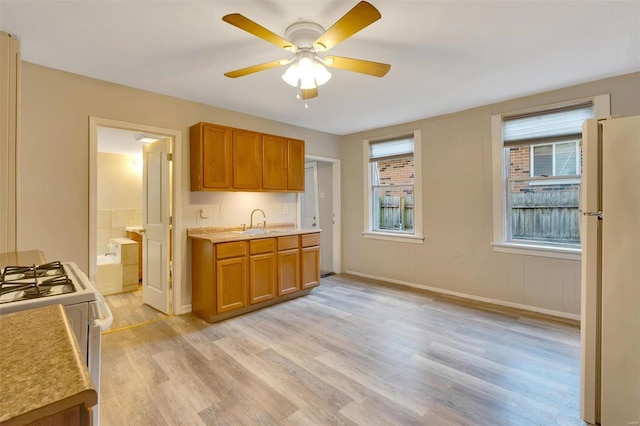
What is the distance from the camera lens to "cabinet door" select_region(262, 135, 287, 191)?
401 centimetres

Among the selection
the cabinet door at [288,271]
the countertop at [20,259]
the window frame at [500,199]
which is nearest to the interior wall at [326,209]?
the cabinet door at [288,271]

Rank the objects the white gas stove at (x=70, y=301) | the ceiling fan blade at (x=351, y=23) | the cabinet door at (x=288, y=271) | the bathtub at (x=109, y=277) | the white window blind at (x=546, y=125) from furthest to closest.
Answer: the bathtub at (x=109, y=277)
the cabinet door at (x=288, y=271)
the white window blind at (x=546, y=125)
the ceiling fan blade at (x=351, y=23)
the white gas stove at (x=70, y=301)

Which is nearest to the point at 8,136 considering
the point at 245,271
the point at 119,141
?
the point at 245,271

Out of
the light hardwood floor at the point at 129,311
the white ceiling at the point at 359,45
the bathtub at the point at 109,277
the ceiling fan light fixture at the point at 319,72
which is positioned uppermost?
the white ceiling at the point at 359,45

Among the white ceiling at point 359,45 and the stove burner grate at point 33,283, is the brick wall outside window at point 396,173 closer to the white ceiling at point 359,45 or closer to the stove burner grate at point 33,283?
the white ceiling at point 359,45

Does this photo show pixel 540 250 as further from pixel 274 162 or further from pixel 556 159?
pixel 274 162

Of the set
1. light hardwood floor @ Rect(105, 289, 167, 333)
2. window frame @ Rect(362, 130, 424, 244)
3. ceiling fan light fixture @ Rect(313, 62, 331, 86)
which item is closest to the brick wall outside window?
window frame @ Rect(362, 130, 424, 244)

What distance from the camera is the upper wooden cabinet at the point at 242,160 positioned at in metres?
3.44

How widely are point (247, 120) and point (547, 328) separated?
4208 millimetres

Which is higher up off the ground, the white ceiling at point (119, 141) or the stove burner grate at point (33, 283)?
the white ceiling at point (119, 141)

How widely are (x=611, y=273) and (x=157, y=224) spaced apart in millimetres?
4093

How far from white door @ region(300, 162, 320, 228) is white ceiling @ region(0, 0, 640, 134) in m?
2.32

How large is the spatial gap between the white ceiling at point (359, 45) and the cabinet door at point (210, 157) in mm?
390

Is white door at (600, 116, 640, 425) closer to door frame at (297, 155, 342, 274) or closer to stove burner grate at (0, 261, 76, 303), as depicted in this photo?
stove burner grate at (0, 261, 76, 303)
